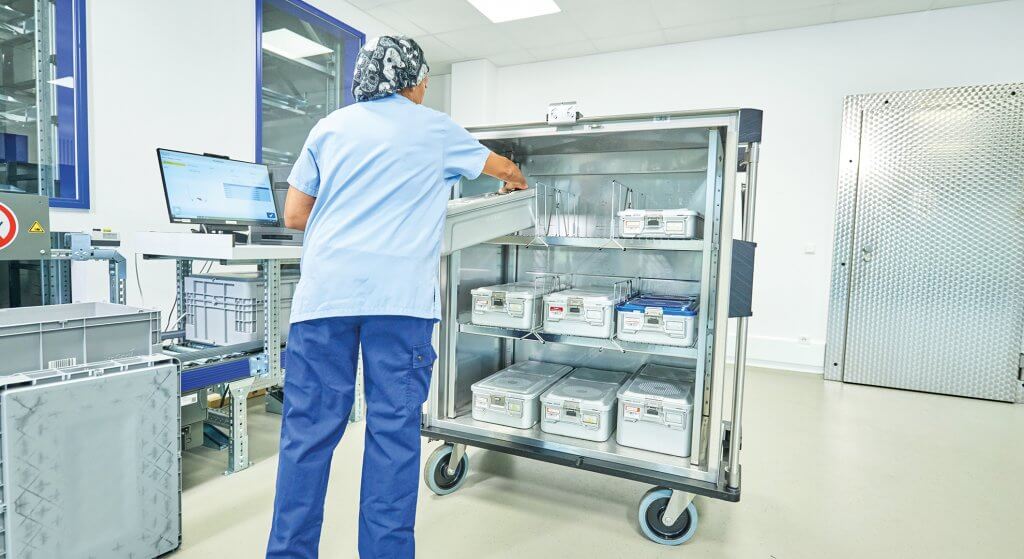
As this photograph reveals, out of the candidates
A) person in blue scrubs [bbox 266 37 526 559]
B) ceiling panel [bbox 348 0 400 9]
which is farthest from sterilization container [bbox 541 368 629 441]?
ceiling panel [bbox 348 0 400 9]

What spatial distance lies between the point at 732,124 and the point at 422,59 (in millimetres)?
1017

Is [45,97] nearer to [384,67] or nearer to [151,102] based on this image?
[151,102]

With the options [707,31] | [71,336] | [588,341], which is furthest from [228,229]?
[707,31]

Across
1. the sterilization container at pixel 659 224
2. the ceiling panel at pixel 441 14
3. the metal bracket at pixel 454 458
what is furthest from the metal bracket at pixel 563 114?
the ceiling panel at pixel 441 14

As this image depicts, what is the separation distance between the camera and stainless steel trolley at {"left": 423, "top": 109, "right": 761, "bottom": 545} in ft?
6.00

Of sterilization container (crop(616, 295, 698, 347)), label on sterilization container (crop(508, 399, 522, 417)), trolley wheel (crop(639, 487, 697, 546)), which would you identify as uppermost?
sterilization container (crop(616, 295, 698, 347))

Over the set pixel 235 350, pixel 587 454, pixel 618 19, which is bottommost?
pixel 587 454

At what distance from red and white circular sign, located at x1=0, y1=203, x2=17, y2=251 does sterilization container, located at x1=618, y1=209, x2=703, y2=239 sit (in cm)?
211

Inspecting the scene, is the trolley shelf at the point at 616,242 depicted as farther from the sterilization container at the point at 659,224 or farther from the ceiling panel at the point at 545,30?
the ceiling panel at the point at 545,30

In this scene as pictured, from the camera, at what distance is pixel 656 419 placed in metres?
2.00

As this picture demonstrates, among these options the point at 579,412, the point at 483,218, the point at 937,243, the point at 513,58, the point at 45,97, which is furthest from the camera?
the point at 513,58

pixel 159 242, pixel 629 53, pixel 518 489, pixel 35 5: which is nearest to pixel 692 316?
pixel 518 489

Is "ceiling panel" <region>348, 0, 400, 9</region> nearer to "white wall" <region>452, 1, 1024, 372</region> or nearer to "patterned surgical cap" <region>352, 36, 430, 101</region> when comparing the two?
"white wall" <region>452, 1, 1024, 372</region>

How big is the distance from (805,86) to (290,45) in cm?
443
